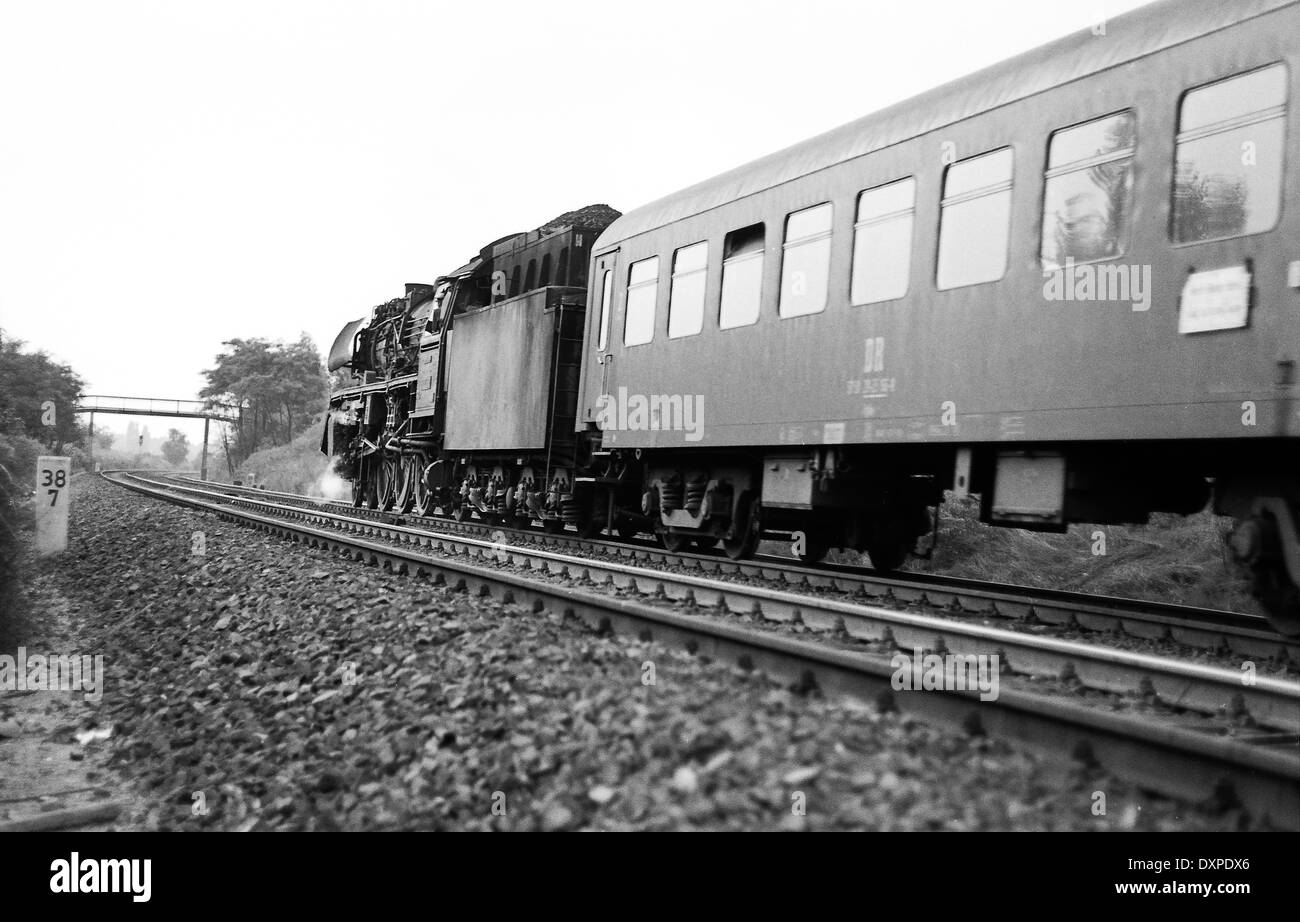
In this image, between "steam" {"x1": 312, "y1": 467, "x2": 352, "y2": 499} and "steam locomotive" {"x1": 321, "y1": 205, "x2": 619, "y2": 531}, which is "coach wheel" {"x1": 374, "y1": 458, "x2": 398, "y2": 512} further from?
"steam" {"x1": 312, "y1": 467, "x2": 352, "y2": 499}

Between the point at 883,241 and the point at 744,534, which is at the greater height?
the point at 883,241

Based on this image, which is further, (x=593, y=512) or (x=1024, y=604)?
(x=593, y=512)

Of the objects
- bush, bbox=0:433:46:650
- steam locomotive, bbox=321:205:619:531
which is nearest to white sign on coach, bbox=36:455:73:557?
bush, bbox=0:433:46:650

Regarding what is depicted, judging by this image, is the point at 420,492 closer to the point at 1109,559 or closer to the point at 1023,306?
the point at 1109,559

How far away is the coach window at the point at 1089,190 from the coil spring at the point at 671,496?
5.06 metres

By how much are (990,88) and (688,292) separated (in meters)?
3.71

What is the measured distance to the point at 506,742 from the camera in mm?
4004

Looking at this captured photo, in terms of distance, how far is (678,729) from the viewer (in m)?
3.68

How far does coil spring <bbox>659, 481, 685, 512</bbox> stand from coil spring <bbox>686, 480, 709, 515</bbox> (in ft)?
0.93

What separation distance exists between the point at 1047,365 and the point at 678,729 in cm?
380

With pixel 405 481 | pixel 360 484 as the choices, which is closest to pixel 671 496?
pixel 405 481

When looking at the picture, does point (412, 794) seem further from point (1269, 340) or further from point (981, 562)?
point (981, 562)

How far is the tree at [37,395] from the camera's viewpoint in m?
30.0

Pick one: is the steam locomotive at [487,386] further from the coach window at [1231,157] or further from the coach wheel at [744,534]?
the coach window at [1231,157]
